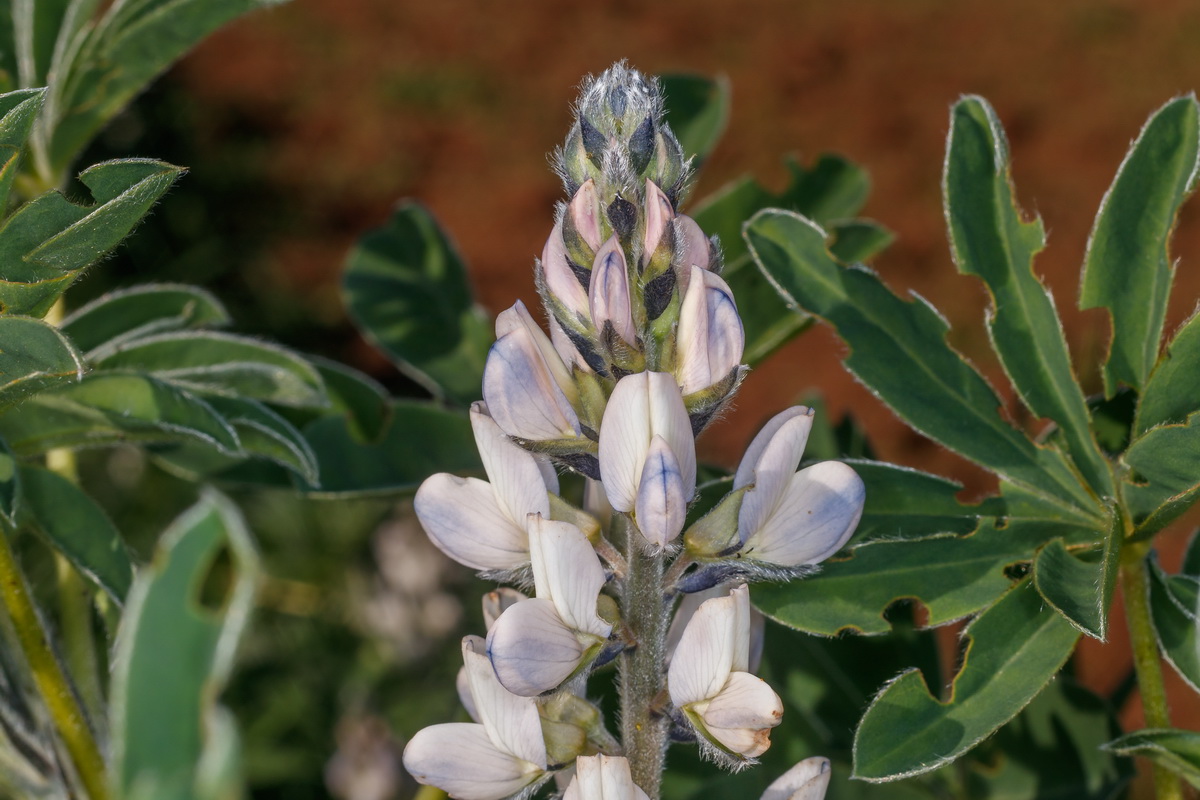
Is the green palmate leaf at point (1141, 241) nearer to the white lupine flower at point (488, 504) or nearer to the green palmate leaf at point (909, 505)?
the green palmate leaf at point (909, 505)

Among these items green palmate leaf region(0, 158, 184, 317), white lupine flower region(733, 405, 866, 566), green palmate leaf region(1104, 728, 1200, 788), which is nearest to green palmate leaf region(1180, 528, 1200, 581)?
green palmate leaf region(1104, 728, 1200, 788)

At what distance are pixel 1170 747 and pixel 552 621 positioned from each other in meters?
0.36

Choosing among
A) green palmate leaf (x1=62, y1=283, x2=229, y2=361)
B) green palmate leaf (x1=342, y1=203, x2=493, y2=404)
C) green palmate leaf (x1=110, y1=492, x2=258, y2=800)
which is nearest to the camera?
green palmate leaf (x1=110, y1=492, x2=258, y2=800)

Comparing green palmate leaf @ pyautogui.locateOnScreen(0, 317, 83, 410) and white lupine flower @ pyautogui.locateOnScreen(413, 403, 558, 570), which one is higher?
green palmate leaf @ pyautogui.locateOnScreen(0, 317, 83, 410)

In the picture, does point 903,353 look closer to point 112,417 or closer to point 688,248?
point 688,248

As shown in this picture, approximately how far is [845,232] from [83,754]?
73cm

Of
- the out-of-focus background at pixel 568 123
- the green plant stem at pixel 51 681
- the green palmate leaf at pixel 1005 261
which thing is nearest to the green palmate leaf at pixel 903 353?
the green palmate leaf at pixel 1005 261

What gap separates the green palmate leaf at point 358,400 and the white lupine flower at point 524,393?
0.40 metres

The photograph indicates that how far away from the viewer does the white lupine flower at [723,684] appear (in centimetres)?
62

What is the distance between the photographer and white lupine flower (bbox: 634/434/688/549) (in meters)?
0.59

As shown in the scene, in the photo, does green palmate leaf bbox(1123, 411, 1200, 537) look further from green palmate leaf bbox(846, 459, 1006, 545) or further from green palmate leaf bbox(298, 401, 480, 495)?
green palmate leaf bbox(298, 401, 480, 495)

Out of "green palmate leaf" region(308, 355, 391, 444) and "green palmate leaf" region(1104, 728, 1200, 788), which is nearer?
"green palmate leaf" region(1104, 728, 1200, 788)

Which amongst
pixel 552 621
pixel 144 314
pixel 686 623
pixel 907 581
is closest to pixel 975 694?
pixel 907 581

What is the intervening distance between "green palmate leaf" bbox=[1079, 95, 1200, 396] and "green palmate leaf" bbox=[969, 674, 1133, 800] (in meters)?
0.29
